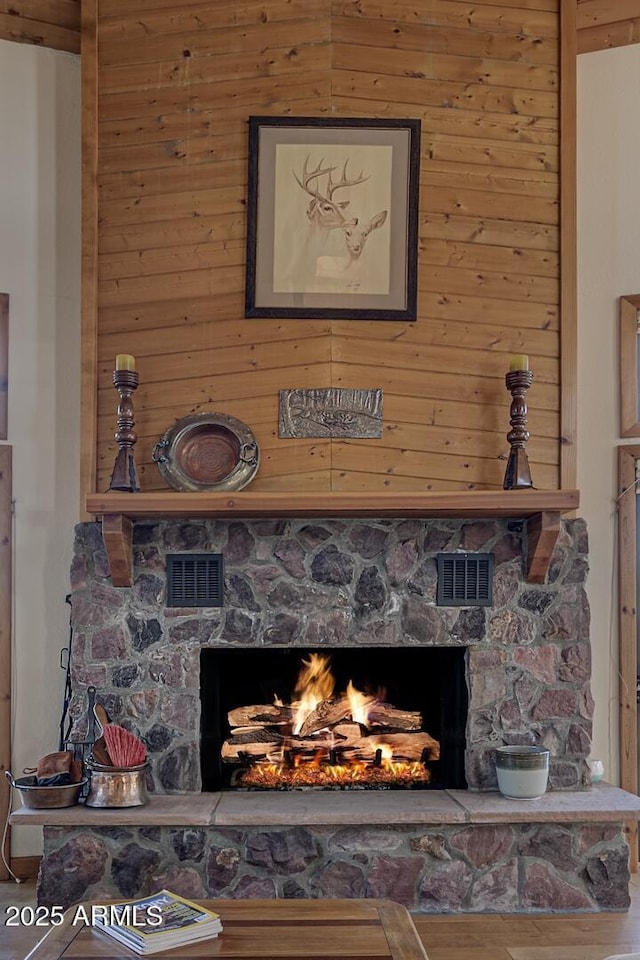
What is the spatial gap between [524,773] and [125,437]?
7.30ft

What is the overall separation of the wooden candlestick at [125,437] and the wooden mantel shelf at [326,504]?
9 centimetres

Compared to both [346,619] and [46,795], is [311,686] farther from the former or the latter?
[46,795]

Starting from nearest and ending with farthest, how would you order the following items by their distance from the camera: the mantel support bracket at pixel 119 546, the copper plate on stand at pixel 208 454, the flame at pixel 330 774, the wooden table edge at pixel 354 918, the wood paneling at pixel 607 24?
1. the wooden table edge at pixel 354 918
2. the mantel support bracket at pixel 119 546
3. the copper plate on stand at pixel 208 454
4. the flame at pixel 330 774
5. the wood paneling at pixel 607 24

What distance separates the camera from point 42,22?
4.99 metres

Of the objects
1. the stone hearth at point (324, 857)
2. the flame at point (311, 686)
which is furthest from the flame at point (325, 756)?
the stone hearth at point (324, 857)

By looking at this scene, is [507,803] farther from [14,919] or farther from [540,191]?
[540,191]

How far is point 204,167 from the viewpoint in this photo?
4.62 metres

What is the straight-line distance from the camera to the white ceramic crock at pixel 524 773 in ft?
14.2

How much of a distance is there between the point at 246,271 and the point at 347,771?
2.33 meters

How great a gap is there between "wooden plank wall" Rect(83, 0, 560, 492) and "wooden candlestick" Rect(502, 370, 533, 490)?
0.17m

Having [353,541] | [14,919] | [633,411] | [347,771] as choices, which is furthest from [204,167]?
[14,919]

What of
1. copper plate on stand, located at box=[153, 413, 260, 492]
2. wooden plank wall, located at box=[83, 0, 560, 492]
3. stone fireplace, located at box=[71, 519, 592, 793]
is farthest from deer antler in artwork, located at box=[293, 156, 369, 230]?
stone fireplace, located at box=[71, 519, 592, 793]

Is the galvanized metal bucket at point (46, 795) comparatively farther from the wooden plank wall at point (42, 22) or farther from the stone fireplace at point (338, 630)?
the wooden plank wall at point (42, 22)

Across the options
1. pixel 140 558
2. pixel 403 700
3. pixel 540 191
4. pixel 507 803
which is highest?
pixel 540 191
